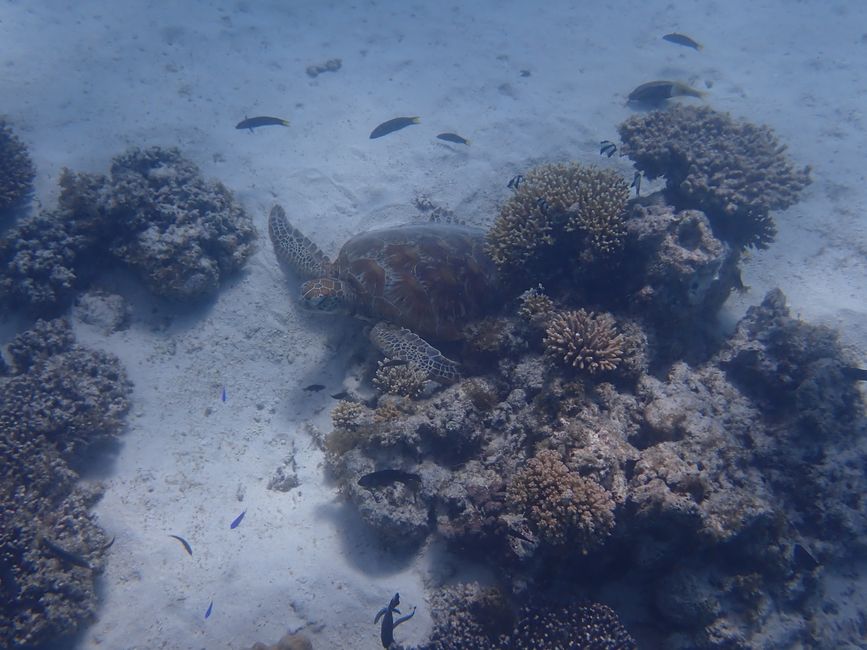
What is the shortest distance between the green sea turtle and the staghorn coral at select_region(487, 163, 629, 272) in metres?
0.52

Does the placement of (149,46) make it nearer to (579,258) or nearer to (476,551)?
(579,258)

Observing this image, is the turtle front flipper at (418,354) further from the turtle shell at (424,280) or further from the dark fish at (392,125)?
the dark fish at (392,125)

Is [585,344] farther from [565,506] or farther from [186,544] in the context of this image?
[186,544]

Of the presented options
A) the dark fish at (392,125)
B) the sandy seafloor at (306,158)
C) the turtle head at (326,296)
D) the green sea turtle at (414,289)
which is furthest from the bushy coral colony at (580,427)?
the dark fish at (392,125)

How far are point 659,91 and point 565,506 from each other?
1111 centimetres

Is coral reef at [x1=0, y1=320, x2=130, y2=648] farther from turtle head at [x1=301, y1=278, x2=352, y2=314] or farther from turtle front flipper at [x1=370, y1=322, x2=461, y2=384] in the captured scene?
turtle front flipper at [x1=370, y1=322, x2=461, y2=384]

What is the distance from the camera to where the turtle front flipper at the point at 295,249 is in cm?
823

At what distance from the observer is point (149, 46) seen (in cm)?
1245

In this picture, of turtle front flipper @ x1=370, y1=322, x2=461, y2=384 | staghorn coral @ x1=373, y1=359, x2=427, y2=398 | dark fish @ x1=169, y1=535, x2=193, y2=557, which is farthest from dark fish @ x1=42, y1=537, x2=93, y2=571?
turtle front flipper @ x1=370, y1=322, x2=461, y2=384

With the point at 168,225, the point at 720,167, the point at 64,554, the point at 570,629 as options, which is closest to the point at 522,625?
the point at 570,629

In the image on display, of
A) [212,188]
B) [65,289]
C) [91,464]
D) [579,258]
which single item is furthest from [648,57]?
[91,464]

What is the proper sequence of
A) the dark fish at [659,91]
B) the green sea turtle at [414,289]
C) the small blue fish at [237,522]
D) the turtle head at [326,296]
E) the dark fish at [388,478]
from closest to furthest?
the dark fish at [388,478] → the small blue fish at [237,522] → the green sea turtle at [414,289] → the turtle head at [326,296] → the dark fish at [659,91]

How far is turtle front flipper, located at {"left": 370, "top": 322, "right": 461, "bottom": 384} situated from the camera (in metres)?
6.62

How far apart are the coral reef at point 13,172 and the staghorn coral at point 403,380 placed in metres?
7.42
